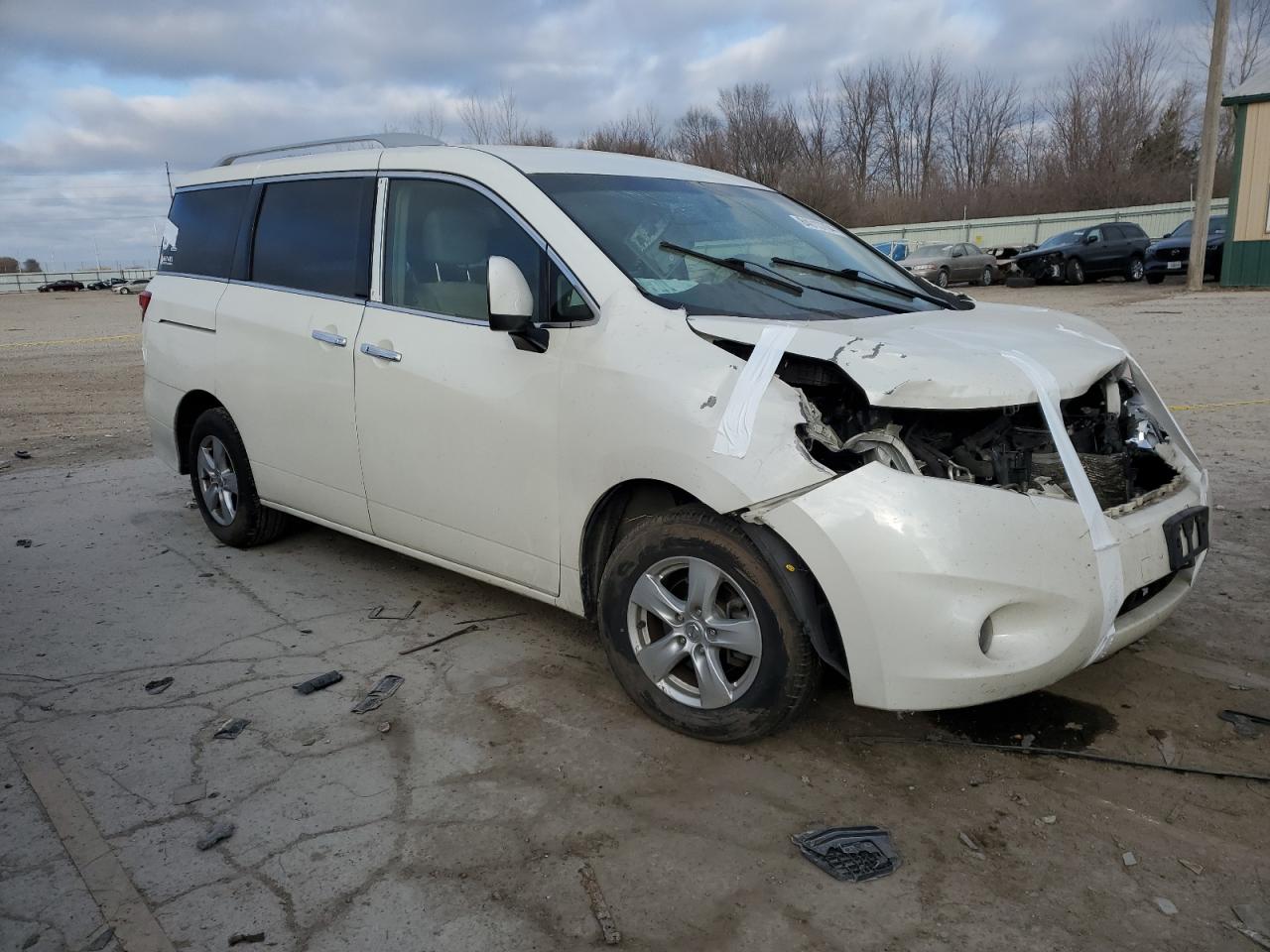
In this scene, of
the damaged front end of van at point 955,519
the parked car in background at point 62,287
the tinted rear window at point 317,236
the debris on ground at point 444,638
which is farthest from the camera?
the parked car in background at point 62,287

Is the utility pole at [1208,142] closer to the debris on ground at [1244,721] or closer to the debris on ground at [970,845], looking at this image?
the debris on ground at [1244,721]

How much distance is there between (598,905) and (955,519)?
4.61ft

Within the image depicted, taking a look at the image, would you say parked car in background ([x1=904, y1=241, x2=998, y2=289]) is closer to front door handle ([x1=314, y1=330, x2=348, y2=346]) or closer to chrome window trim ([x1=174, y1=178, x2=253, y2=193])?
chrome window trim ([x1=174, y1=178, x2=253, y2=193])

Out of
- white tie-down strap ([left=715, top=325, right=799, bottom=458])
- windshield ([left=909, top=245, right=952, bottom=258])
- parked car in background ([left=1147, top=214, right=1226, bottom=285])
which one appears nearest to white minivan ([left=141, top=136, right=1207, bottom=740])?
white tie-down strap ([left=715, top=325, right=799, bottom=458])

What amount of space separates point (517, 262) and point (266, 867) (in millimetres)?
2178

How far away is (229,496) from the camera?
5438 mm

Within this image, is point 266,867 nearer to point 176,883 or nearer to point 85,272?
point 176,883

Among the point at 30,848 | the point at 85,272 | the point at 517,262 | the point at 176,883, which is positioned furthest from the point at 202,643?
the point at 85,272

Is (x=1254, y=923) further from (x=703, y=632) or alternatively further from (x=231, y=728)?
(x=231, y=728)

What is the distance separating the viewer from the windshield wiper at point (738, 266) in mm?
3699

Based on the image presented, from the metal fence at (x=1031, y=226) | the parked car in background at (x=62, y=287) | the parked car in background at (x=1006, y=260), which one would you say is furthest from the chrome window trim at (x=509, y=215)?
the parked car in background at (x=62, y=287)

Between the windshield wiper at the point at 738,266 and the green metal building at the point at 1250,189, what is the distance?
74.4ft

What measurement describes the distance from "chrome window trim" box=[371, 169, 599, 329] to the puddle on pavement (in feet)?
6.18

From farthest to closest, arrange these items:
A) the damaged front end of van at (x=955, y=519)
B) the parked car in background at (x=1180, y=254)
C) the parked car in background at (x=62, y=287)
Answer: the parked car in background at (x=62, y=287) → the parked car in background at (x=1180, y=254) → the damaged front end of van at (x=955, y=519)
